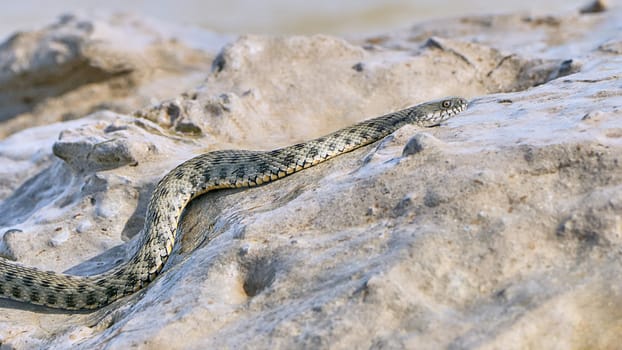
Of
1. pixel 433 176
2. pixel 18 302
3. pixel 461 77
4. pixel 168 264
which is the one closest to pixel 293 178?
pixel 168 264

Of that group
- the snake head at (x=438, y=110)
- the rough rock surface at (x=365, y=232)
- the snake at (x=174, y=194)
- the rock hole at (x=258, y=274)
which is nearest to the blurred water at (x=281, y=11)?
the snake head at (x=438, y=110)

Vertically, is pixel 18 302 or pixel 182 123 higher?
pixel 182 123

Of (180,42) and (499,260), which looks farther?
(180,42)

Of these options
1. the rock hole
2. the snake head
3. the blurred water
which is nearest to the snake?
the snake head

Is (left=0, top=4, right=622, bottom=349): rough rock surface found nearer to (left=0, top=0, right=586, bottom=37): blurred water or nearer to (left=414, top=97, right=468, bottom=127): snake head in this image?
(left=414, top=97, right=468, bottom=127): snake head

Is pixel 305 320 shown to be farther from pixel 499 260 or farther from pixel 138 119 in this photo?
pixel 138 119

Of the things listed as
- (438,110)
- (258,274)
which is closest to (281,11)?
(438,110)
